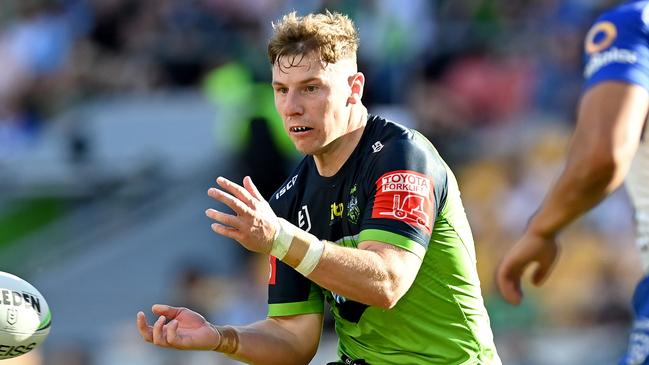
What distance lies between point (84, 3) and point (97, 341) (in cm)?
506

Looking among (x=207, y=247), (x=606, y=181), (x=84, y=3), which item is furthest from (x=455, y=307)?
(x=84, y=3)

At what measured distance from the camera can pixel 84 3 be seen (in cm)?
1586

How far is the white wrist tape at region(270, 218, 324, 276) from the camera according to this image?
4.53 metres

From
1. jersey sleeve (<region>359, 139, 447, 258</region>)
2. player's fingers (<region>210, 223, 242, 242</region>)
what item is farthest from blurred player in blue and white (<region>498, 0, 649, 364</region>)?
player's fingers (<region>210, 223, 242, 242</region>)

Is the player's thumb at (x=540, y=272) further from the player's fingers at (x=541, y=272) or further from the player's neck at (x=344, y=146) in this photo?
the player's neck at (x=344, y=146)

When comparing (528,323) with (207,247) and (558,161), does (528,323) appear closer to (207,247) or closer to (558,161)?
(558,161)

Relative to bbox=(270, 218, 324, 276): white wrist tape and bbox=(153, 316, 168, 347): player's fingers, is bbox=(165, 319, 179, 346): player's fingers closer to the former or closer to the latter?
bbox=(153, 316, 168, 347): player's fingers

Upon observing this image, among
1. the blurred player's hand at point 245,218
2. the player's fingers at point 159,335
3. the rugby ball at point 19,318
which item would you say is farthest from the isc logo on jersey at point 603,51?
the rugby ball at point 19,318

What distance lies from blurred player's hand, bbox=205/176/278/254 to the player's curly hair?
0.88m

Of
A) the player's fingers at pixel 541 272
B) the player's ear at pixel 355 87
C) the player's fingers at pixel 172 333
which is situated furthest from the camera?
the player's fingers at pixel 541 272

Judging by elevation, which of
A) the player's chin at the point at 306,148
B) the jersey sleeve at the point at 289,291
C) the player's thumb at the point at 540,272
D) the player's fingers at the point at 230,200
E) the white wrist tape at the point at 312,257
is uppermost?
the player's chin at the point at 306,148

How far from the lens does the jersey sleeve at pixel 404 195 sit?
4801mm

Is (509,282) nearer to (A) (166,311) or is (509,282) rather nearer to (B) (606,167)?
(B) (606,167)

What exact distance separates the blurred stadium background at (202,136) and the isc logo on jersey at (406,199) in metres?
7.19
